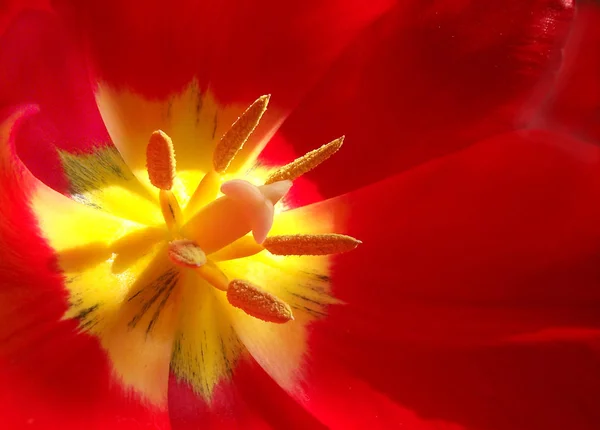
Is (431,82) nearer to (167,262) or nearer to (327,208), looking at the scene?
(327,208)

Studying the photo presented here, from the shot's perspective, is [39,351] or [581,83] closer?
[39,351]

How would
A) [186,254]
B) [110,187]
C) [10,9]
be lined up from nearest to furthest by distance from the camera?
[10,9], [186,254], [110,187]

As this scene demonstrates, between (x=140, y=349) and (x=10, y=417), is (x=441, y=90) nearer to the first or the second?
(x=140, y=349)

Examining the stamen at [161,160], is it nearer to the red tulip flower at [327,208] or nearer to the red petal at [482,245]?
the red tulip flower at [327,208]

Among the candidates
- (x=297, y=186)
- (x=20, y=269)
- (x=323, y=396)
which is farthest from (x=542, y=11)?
(x=20, y=269)

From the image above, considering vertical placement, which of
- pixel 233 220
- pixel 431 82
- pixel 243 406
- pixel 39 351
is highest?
pixel 431 82

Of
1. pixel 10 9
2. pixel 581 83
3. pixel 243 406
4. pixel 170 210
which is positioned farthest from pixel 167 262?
pixel 581 83

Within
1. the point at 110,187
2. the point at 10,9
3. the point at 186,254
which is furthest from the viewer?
the point at 110,187

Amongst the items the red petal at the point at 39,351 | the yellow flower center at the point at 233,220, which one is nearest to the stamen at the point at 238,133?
the yellow flower center at the point at 233,220
